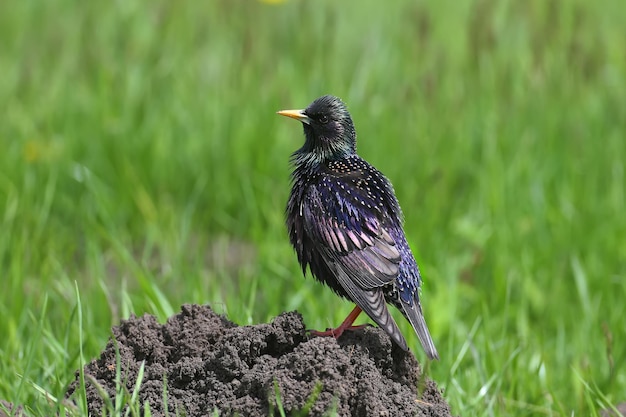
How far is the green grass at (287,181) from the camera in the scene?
16.2ft

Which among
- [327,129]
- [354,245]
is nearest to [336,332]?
[354,245]

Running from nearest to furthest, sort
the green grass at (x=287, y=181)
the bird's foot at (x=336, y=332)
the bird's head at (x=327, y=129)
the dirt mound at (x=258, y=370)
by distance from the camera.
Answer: the dirt mound at (x=258, y=370), the bird's foot at (x=336, y=332), the bird's head at (x=327, y=129), the green grass at (x=287, y=181)

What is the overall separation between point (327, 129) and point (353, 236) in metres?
0.46

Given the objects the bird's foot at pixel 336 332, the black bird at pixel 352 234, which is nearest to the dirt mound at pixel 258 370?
the bird's foot at pixel 336 332

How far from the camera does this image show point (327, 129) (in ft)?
12.4

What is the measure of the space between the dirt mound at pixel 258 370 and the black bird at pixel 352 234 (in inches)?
4.8

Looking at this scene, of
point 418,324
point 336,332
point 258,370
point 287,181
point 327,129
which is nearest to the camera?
point 258,370

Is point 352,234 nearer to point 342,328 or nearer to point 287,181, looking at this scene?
point 342,328

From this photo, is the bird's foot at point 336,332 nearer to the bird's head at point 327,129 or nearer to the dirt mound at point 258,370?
the dirt mound at point 258,370

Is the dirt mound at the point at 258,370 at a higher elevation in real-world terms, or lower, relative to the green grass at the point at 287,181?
lower

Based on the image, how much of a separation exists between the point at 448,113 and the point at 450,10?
3.77 meters

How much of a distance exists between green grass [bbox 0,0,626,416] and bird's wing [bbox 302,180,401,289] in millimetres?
727

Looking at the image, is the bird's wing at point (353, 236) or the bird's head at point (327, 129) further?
the bird's head at point (327, 129)

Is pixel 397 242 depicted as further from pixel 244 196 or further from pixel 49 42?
pixel 49 42
